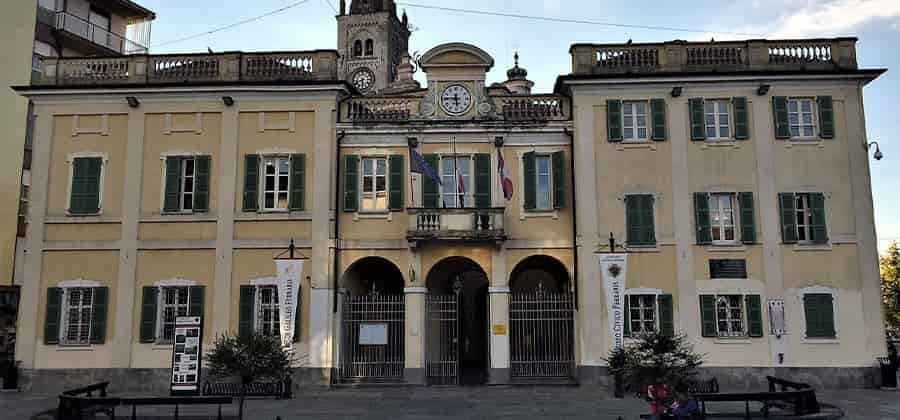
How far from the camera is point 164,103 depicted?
2556cm

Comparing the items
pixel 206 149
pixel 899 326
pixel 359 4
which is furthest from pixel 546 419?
pixel 359 4

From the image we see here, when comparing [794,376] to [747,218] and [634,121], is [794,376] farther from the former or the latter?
[634,121]

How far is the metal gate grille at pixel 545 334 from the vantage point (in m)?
25.0

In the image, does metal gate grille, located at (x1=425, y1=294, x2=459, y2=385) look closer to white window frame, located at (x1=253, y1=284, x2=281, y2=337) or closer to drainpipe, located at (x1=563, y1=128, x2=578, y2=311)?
drainpipe, located at (x1=563, y1=128, x2=578, y2=311)

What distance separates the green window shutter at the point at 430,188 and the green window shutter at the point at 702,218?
336 inches

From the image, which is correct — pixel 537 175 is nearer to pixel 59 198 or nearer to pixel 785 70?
pixel 785 70

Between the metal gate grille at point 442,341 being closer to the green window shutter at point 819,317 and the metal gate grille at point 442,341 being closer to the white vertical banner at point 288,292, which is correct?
the white vertical banner at point 288,292

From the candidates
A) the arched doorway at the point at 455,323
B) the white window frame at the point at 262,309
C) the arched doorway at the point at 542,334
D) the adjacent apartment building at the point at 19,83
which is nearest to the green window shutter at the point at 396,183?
the arched doorway at the point at 455,323

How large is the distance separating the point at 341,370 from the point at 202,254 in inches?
237

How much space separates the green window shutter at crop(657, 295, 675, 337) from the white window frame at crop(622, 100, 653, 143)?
5.29m

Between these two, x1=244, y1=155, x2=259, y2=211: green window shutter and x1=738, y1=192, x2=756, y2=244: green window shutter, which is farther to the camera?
x1=244, y1=155, x2=259, y2=211: green window shutter

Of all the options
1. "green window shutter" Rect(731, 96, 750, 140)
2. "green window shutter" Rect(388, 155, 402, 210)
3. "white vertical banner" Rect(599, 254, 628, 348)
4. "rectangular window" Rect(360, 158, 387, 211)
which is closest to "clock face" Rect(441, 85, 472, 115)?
"green window shutter" Rect(388, 155, 402, 210)

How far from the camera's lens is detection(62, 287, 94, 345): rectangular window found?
24.5m

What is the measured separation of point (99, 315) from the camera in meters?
24.4
